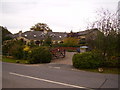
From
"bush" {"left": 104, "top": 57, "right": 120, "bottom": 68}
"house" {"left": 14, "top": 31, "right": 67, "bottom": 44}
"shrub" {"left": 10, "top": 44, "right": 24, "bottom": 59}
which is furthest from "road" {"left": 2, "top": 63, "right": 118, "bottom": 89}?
"house" {"left": 14, "top": 31, "right": 67, "bottom": 44}

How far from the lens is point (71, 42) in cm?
3856

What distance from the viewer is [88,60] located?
12.0 m

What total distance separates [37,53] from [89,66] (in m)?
6.71

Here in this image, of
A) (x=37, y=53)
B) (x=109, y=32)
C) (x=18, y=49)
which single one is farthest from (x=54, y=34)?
(x=109, y=32)

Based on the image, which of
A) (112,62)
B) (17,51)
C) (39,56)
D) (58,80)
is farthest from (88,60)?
(17,51)

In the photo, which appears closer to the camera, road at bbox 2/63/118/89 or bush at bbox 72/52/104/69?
road at bbox 2/63/118/89

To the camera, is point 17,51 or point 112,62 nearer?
point 112,62

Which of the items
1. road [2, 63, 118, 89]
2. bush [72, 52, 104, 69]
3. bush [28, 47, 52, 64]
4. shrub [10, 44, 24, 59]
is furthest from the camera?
shrub [10, 44, 24, 59]

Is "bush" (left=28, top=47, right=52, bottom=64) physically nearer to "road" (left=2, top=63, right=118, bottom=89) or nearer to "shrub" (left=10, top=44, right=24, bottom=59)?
"shrub" (left=10, top=44, right=24, bottom=59)

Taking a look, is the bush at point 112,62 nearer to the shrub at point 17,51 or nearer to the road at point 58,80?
the road at point 58,80

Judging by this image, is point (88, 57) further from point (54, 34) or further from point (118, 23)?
point (54, 34)

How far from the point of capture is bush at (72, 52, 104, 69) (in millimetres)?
11969

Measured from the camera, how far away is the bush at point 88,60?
12.0 meters

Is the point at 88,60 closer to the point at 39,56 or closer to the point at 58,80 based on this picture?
the point at 58,80
